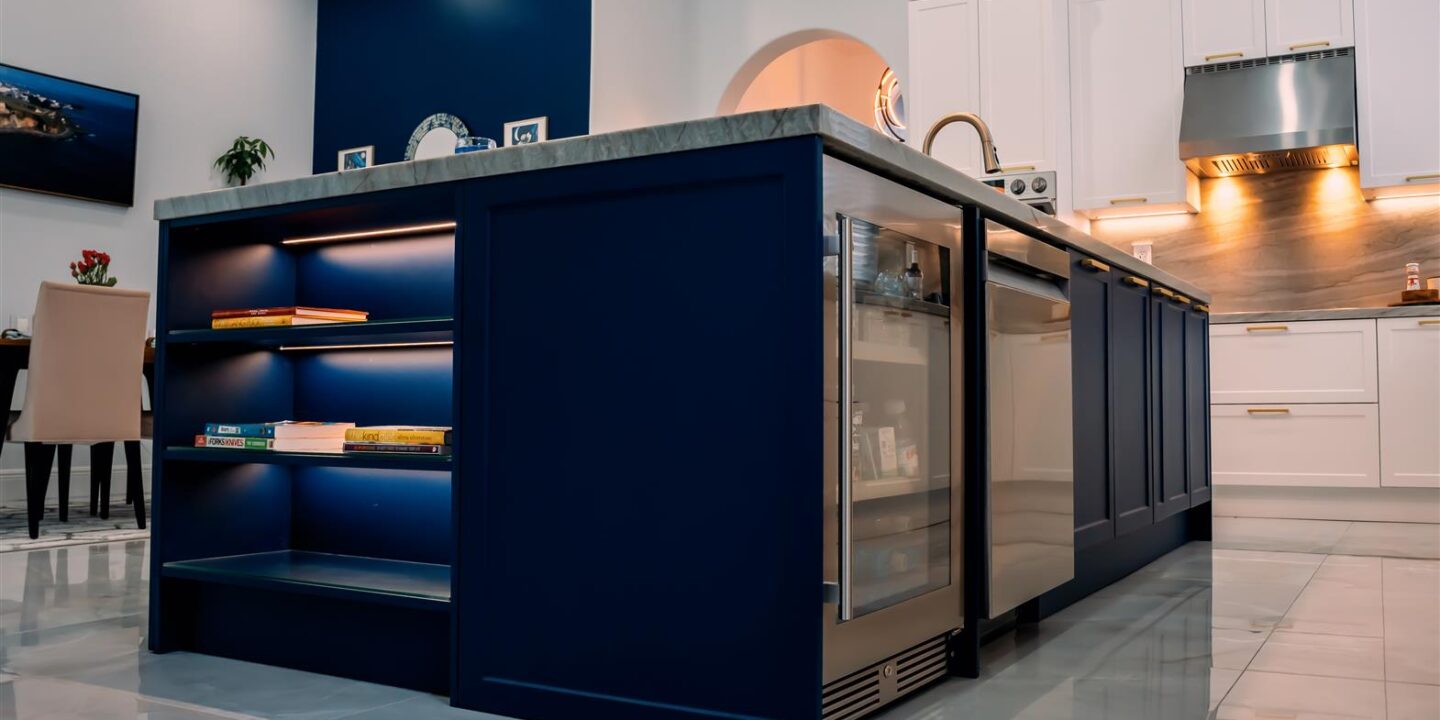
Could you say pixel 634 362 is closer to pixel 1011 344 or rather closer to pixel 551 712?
pixel 551 712

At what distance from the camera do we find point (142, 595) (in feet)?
10.3

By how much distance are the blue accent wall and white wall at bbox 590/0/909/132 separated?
18 cm

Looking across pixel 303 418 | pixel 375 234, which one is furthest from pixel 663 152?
pixel 303 418

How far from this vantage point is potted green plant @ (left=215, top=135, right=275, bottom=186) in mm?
7051

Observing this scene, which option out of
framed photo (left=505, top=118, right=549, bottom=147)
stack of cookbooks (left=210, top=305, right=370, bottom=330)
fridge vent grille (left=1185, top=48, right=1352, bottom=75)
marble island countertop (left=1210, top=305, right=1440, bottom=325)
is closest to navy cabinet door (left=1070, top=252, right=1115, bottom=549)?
stack of cookbooks (left=210, top=305, right=370, bottom=330)

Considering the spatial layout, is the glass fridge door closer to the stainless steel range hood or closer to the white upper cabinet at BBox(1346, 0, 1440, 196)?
the stainless steel range hood

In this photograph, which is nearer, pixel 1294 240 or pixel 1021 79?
pixel 1294 240

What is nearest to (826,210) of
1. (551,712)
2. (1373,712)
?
(551,712)

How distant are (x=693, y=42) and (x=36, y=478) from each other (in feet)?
15.9

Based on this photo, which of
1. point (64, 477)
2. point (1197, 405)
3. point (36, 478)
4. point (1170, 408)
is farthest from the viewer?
point (64, 477)

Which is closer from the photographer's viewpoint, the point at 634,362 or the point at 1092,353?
the point at 634,362

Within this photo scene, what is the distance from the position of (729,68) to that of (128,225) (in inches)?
151

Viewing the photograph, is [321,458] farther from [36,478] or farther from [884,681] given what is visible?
[36,478]

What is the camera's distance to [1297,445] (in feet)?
16.7
